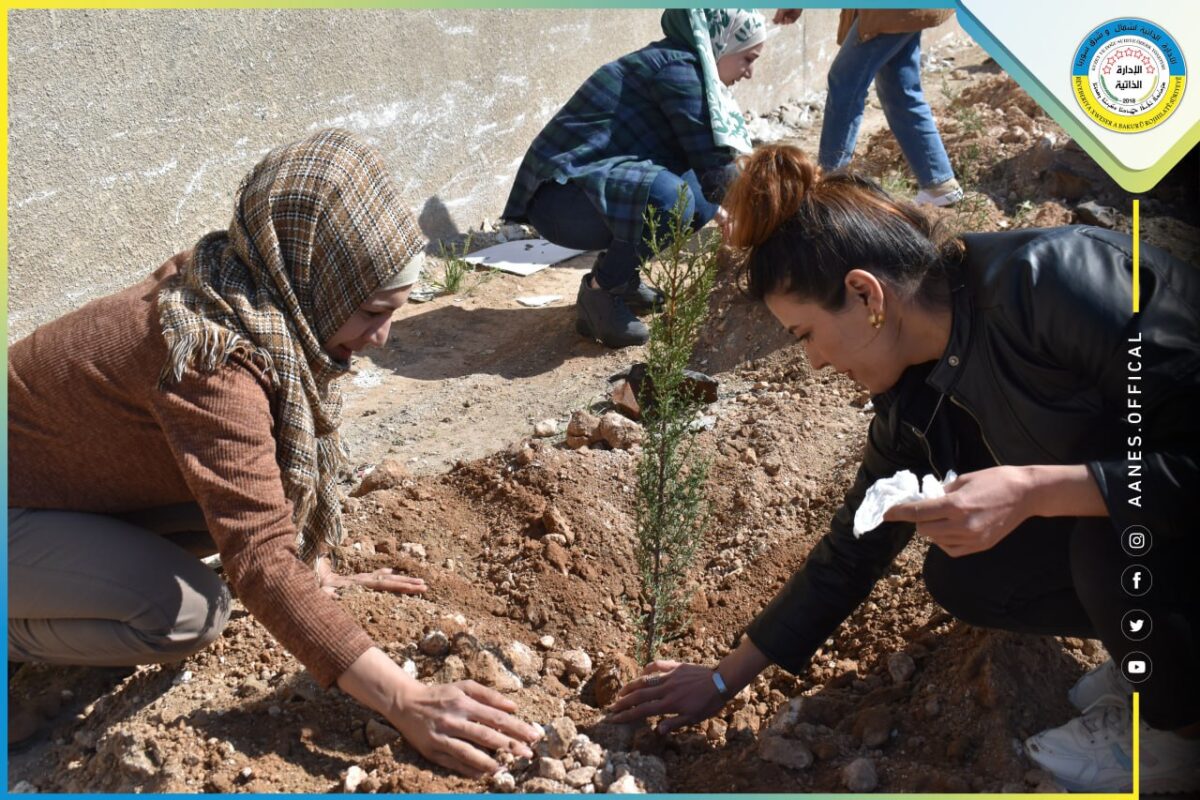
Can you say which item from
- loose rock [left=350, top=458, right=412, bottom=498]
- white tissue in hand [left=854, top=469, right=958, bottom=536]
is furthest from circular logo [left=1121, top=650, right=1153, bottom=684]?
loose rock [left=350, top=458, right=412, bottom=498]

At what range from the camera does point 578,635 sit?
3041 mm

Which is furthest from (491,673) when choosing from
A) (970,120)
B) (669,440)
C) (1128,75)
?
(970,120)

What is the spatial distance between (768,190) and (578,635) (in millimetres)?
1379

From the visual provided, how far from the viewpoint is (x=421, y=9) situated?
18.4 ft

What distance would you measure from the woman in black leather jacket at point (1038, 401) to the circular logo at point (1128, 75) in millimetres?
228

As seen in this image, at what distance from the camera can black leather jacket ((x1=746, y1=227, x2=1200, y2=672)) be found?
2.03m

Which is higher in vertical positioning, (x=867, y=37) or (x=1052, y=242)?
(x=867, y=37)

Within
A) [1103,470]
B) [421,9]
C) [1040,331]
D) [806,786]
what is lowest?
[806,786]

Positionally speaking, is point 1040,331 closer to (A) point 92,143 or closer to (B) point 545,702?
(B) point 545,702

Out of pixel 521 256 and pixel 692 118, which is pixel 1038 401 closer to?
pixel 692 118

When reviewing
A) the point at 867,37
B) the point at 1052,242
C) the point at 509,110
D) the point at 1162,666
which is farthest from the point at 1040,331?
the point at 509,110

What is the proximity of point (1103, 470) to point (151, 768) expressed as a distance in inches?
79.0

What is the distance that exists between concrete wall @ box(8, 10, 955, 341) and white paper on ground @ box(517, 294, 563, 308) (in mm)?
746

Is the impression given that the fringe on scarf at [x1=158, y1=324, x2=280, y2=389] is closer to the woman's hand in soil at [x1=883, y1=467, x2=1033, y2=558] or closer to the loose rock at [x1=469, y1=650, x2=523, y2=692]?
the loose rock at [x1=469, y1=650, x2=523, y2=692]
